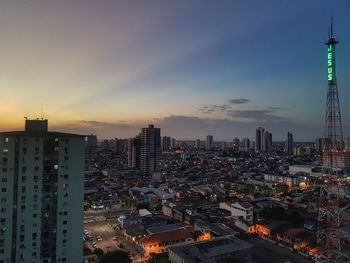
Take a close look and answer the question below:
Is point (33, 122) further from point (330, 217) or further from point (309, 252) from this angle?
point (309, 252)

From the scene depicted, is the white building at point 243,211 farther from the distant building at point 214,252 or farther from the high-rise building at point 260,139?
the high-rise building at point 260,139

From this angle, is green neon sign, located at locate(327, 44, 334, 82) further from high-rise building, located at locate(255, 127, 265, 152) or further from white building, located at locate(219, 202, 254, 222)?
high-rise building, located at locate(255, 127, 265, 152)

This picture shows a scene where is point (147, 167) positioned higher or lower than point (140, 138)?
lower

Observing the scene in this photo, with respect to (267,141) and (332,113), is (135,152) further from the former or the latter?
(267,141)

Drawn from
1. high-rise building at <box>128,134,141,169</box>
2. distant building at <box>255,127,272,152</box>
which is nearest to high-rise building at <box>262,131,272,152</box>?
distant building at <box>255,127,272,152</box>

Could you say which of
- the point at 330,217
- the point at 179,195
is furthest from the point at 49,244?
the point at 179,195

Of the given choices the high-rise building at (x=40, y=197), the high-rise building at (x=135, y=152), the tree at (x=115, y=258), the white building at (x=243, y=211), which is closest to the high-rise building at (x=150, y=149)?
the high-rise building at (x=135, y=152)
